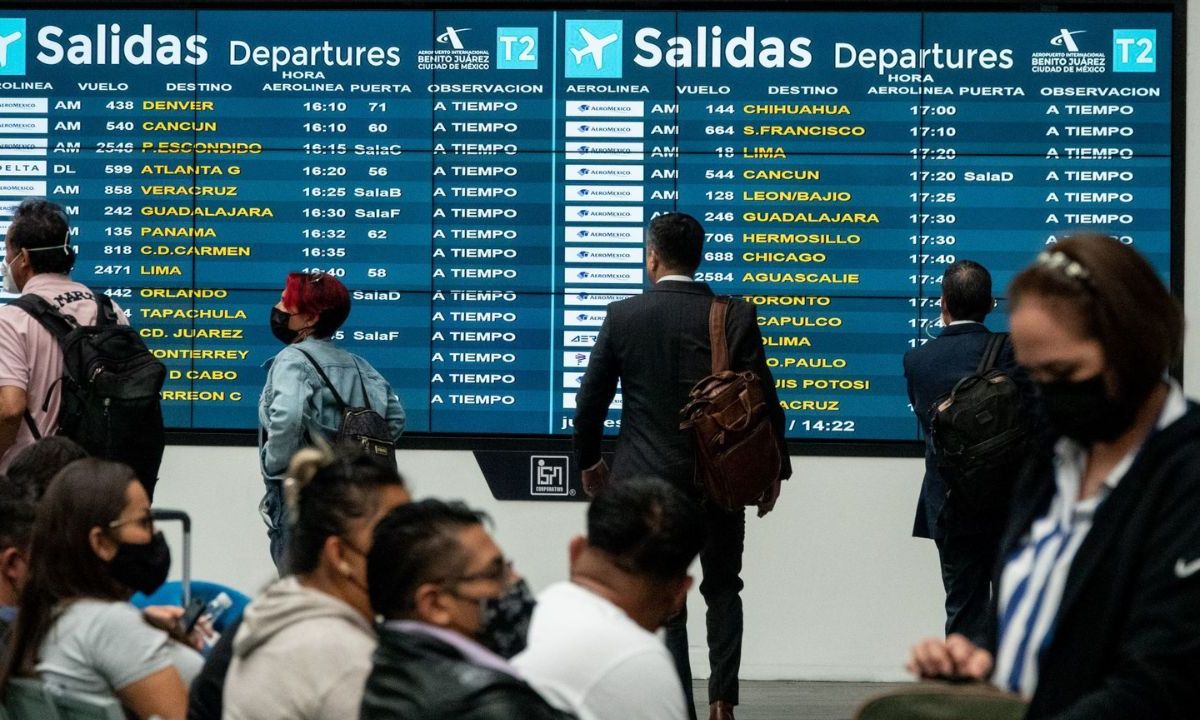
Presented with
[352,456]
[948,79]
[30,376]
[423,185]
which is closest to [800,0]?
[948,79]

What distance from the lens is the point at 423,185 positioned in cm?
720

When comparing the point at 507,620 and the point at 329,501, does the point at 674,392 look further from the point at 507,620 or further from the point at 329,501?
the point at 507,620

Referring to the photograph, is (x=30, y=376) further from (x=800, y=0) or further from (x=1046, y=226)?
(x=1046, y=226)

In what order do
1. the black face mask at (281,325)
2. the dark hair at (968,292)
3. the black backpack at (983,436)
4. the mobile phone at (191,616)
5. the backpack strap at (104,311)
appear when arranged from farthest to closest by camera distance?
the black face mask at (281,325)
the dark hair at (968,292)
the black backpack at (983,436)
the backpack strap at (104,311)
the mobile phone at (191,616)

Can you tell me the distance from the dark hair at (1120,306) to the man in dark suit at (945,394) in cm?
387

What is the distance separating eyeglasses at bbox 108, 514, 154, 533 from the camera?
341cm

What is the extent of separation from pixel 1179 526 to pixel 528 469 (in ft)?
17.3

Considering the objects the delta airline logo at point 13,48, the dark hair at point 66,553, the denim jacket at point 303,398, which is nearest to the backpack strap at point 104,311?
the denim jacket at point 303,398

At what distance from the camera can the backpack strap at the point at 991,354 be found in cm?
594

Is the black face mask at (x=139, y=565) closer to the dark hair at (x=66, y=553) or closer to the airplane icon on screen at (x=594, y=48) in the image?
the dark hair at (x=66, y=553)

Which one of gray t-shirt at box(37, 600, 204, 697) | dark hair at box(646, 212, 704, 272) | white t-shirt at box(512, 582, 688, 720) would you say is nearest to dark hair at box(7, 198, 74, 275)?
dark hair at box(646, 212, 704, 272)

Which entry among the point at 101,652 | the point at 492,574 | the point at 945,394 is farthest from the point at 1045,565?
the point at 945,394

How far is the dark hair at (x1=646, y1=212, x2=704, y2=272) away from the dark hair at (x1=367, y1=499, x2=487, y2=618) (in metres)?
3.29

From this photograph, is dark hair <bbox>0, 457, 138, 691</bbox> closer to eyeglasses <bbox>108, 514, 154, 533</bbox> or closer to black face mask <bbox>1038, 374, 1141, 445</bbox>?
eyeglasses <bbox>108, 514, 154, 533</bbox>
